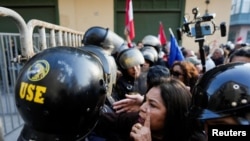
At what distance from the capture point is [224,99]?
115cm

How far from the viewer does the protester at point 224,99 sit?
3.59 ft

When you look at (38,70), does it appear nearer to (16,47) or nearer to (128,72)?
(128,72)

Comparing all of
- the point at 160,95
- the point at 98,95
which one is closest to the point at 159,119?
the point at 160,95

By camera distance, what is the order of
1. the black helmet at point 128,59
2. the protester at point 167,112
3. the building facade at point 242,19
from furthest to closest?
the building facade at point 242,19
the black helmet at point 128,59
the protester at point 167,112

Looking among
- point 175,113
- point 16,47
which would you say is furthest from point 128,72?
point 175,113

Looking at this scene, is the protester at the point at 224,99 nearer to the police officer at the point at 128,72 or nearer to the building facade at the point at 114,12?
the police officer at the point at 128,72

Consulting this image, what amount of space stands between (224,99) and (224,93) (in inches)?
1.2

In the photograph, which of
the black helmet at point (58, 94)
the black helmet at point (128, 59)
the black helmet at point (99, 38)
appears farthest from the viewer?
the black helmet at point (128, 59)

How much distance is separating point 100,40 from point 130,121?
137 centimetres

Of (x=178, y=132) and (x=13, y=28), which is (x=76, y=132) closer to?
(x=178, y=132)

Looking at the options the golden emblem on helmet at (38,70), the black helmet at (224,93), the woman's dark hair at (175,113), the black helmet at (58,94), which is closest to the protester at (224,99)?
the black helmet at (224,93)

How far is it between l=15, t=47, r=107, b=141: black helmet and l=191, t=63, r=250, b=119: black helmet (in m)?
0.54

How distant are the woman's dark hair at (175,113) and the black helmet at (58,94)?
44 cm

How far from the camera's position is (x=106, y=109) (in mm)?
1707
